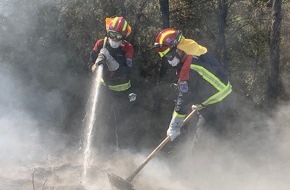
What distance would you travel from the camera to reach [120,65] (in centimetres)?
754

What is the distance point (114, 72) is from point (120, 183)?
2.36 metres

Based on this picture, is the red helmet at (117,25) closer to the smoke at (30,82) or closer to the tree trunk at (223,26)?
the smoke at (30,82)

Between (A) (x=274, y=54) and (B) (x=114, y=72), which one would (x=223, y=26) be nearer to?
(A) (x=274, y=54)

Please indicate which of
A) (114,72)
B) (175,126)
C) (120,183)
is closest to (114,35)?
(114,72)

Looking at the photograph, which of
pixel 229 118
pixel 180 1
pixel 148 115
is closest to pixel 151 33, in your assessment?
pixel 180 1

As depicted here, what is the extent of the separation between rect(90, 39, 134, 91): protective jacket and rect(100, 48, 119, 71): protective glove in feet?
0.29

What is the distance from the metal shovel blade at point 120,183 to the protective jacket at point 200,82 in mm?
1313

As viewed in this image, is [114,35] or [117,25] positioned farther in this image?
[114,35]

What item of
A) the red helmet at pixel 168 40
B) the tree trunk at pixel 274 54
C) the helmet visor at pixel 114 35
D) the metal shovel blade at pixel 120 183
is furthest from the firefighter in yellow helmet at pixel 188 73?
the tree trunk at pixel 274 54

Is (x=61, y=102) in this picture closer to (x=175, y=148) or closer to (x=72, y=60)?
(x=72, y=60)

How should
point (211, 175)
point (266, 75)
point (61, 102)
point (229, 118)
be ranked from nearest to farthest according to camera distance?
point (211, 175) → point (229, 118) → point (266, 75) → point (61, 102)

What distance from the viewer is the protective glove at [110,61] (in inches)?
284

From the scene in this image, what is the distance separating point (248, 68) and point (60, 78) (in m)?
4.76

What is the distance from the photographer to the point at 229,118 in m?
8.34
